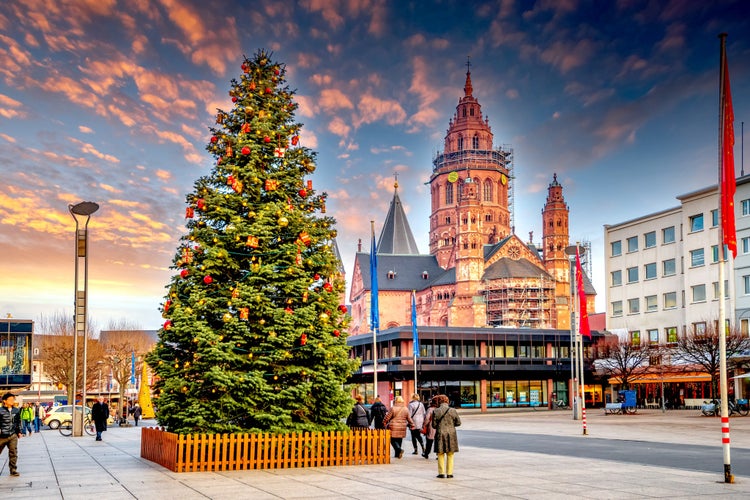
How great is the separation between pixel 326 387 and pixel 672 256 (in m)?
61.5

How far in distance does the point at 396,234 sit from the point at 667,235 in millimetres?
84010

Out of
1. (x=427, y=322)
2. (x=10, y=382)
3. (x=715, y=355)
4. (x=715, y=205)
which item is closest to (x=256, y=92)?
(x=715, y=355)

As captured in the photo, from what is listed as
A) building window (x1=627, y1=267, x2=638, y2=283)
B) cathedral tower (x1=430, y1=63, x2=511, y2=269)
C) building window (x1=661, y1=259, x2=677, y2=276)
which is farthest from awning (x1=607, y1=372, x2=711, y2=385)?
cathedral tower (x1=430, y1=63, x2=511, y2=269)

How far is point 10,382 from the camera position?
2482 inches

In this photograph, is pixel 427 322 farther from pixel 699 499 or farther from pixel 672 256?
pixel 699 499

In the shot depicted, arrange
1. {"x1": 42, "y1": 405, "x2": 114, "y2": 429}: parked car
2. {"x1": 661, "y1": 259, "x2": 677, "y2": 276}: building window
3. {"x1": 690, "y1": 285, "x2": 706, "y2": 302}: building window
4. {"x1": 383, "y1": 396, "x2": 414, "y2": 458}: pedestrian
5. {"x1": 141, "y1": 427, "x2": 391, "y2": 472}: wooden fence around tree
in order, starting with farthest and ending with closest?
{"x1": 661, "y1": 259, "x2": 677, "y2": 276}: building window → {"x1": 690, "y1": 285, "x2": 706, "y2": 302}: building window → {"x1": 42, "y1": 405, "x2": 114, "y2": 429}: parked car → {"x1": 383, "y1": 396, "x2": 414, "y2": 458}: pedestrian → {"x1": 141, "y1": 427, "x2": 391, "y2": 472}: wooden fence around tree

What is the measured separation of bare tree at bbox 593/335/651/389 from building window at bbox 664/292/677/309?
18.8 ft

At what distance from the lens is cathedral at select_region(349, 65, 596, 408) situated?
79750mm

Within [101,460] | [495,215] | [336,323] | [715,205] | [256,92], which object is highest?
[495,215]

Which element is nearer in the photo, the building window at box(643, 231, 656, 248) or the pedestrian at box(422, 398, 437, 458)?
the pedestrian at box(422, 398, 437, 458)

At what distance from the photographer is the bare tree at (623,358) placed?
64250 millimetres

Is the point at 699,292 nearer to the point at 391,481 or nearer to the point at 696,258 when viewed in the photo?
the point at 696,258

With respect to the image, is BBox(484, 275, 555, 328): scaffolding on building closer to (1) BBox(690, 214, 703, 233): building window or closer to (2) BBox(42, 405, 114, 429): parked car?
(1) BBox(690, 214, 703, 233): building window

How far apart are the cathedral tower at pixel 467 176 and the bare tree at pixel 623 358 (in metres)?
66.0
